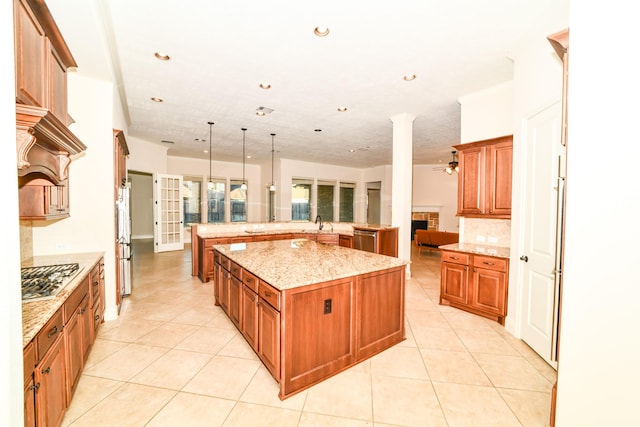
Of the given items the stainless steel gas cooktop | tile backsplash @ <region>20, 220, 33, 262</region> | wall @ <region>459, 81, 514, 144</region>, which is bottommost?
the stainless steel gas cooktop

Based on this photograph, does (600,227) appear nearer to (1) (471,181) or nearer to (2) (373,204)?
(1) (471,181)

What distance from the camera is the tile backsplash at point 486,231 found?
352 cm

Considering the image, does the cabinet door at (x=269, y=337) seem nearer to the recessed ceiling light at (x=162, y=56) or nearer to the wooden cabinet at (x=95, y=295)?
the wooden cabinet at (x=95, y=295)

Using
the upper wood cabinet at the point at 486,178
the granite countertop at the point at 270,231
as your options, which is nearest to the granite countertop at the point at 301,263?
the upper wood cabinet at the point at 486,178

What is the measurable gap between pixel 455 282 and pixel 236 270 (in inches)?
113

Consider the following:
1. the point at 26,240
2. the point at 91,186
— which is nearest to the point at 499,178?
the point at 91,186

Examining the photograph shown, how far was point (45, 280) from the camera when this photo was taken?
188cm

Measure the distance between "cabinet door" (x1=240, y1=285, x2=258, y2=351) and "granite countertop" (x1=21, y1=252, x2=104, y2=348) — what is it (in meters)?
1.24

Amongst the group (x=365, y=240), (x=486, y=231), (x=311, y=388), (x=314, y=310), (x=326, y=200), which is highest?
(x=326, y=200)

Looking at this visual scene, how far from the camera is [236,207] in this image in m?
10.3

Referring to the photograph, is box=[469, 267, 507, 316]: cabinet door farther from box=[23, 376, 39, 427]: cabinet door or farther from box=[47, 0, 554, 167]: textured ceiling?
box=[23, 376, 39, 427]: cabinet door

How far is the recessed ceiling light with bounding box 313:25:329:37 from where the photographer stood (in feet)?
8.17

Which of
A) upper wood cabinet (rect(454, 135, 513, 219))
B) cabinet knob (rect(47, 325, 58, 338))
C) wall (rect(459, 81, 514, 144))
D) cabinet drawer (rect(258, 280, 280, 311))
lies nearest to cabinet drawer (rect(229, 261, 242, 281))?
cabinet drawer (rect(258, 280, 280, 311))

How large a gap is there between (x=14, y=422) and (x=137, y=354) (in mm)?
1836
